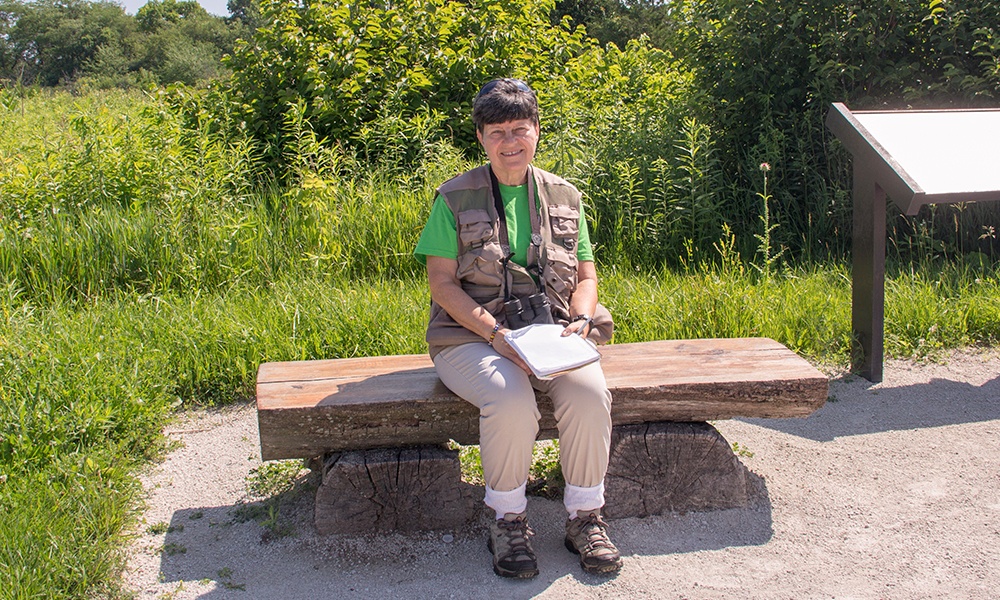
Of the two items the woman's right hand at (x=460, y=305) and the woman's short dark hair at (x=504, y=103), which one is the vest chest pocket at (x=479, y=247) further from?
the woman's short dark hair at (x=504, y=103)

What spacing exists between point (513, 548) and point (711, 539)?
0.75 metres

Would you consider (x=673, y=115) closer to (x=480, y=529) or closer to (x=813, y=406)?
(x=813, y=406)

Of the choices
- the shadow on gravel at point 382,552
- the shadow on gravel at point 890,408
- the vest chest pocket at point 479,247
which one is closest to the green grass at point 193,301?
the shadow on gravel at point 382,552

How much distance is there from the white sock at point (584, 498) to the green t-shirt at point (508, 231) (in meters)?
0.79

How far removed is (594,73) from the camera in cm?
920

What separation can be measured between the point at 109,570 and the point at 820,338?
3675 mm

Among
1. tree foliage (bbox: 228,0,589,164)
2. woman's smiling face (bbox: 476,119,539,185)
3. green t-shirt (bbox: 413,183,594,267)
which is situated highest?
tree foliage (bbox: 228,0,589,164)

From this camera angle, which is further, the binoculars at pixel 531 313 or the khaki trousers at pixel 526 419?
the binoculars at pixel 531 313

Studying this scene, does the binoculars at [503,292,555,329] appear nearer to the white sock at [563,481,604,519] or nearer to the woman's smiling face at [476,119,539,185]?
the woman's smiling face at [476,119,539,185]

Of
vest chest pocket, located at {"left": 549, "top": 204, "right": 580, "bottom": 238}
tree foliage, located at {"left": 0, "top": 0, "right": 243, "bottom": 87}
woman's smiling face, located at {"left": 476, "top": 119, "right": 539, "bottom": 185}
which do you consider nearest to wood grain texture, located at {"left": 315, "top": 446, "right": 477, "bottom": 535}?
vest chest pocket, located at {"left": 549, "top": 204, "right": 580, "bottom": 238}

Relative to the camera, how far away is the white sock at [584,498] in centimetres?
302

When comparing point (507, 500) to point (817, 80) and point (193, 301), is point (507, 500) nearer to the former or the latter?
point (193, 301)

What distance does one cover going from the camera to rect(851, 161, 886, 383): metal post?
14.8 feet

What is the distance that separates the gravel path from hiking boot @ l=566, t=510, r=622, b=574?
0.04 meters
